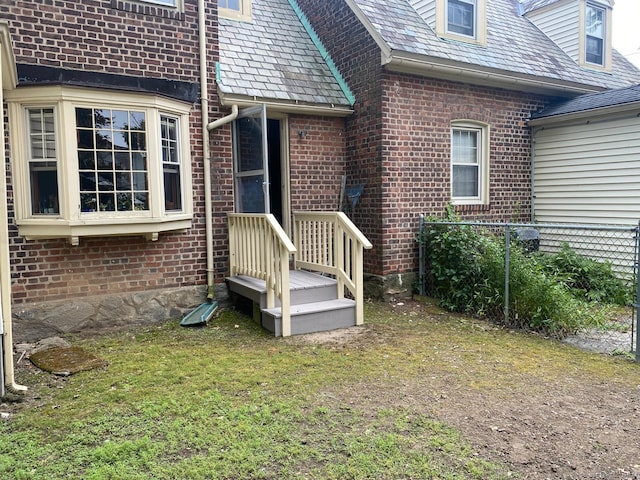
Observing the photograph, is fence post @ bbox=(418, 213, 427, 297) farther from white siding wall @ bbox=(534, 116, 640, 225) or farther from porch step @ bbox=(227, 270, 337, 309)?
white siding wall @ bbox=(534, 116, 640, 225)

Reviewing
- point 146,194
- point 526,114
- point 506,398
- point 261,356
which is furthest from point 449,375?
point 526,114

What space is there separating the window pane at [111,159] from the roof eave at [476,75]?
3869 millimetres

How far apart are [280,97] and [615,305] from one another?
19.7ft

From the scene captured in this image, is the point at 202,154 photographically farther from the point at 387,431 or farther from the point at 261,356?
the point at 387,431

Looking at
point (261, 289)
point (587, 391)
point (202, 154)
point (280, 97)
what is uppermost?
point (280, 97)

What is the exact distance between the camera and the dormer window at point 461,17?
8891 millimetres

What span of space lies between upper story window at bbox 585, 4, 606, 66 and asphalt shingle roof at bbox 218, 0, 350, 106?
20.3ft

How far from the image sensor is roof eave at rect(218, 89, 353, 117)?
277 inches

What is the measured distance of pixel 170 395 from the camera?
13.8ft

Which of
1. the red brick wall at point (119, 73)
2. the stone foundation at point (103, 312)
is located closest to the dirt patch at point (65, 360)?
the stone foundation at point (103, 312)

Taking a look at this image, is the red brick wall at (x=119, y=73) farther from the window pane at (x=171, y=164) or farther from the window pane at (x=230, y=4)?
the window pane at (x=230, y=4)

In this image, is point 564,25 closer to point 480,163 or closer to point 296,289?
point 480,163

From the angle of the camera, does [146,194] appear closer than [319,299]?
Yes

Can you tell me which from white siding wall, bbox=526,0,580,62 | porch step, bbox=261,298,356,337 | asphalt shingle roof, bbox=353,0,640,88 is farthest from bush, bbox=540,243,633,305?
white siding wall, bbox=526,0,580,62
